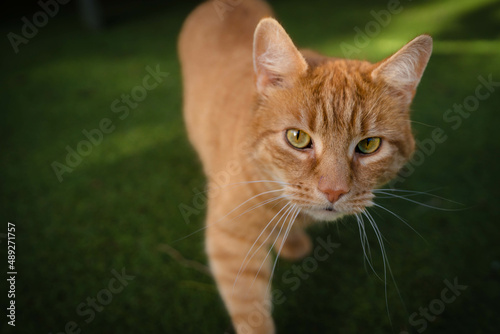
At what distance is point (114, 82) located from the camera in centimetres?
298

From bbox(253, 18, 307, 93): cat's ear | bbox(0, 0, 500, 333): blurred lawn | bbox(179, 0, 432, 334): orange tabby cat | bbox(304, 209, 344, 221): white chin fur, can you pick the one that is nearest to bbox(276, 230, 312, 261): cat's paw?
bbox(0, 0, 500, 333): blurred lawn

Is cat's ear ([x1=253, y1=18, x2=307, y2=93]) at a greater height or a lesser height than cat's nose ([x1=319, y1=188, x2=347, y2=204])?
greater

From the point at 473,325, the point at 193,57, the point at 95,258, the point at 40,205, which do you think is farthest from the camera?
the point at 193,57

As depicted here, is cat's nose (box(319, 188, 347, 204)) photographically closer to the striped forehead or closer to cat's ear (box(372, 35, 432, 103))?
the striped forehead

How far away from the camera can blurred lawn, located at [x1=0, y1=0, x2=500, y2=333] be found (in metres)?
1.47

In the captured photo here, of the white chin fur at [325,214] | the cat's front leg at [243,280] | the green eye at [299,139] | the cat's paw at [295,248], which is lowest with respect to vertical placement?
the cat's paw at [295,248]

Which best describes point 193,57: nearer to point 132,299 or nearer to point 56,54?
point 132,299

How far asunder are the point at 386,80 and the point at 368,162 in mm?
309

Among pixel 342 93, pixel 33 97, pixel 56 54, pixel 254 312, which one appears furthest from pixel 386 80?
pixel 56 54

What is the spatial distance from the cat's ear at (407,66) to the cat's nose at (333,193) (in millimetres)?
446

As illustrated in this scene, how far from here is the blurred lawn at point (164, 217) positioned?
147 centimetres

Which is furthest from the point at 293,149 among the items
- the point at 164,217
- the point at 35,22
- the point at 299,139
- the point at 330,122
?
the point at 35,22

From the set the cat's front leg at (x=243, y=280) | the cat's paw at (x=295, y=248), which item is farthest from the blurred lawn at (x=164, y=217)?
the cat's front leg at (x=243, y=280)

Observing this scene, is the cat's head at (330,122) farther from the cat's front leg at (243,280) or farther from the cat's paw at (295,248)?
the cat's paw at (295,248)
